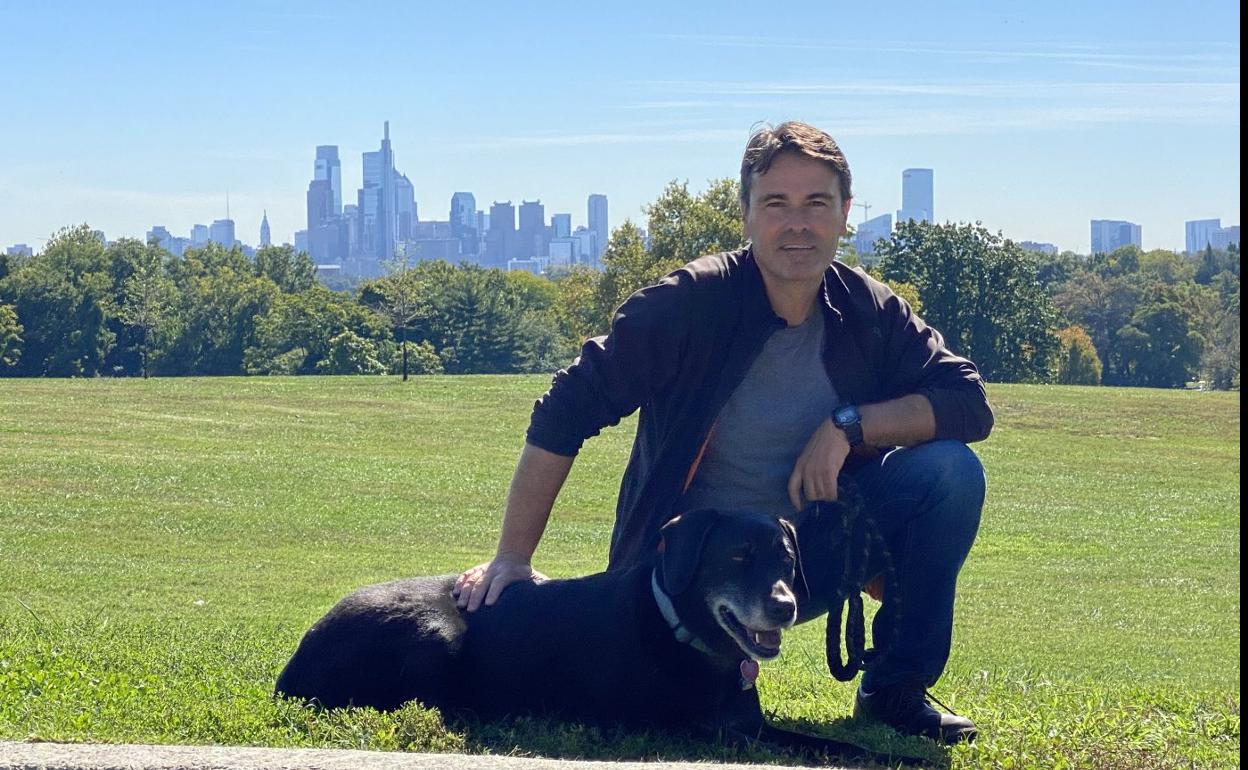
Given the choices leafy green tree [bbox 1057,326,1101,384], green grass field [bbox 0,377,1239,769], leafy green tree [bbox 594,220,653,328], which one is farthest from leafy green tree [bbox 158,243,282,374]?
leafy green tree [bbox 1057,326,1101,384]

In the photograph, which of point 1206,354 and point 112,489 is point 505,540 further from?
point 1206,354

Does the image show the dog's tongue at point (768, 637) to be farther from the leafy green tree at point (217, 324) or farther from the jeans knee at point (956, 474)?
the leafy green tree at point (217, 324)

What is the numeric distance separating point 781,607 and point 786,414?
2.71ft

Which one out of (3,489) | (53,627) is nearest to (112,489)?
(3,489)

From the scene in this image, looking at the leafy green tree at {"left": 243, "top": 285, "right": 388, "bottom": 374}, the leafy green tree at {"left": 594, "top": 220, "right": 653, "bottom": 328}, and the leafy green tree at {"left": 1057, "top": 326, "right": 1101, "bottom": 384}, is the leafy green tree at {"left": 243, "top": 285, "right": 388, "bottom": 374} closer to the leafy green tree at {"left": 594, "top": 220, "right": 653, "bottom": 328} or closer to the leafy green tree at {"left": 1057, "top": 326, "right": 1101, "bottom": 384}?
the leafy green tree at {"left": 594, "top": 220, "right": 653, "bottom": 328}

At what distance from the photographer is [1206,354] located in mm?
73188

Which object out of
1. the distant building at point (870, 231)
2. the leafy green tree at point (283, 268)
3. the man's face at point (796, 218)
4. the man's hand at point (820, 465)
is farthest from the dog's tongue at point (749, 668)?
the distant building at point (870, 231)

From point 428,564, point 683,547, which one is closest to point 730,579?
point 683,547

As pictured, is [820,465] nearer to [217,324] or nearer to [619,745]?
[619,745]

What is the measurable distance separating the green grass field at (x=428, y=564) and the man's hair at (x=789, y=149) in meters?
1.68

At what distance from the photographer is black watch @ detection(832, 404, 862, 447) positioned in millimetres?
4320

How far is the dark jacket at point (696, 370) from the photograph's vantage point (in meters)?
4.30

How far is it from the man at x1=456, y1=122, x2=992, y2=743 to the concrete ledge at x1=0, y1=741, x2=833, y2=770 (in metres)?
0.97

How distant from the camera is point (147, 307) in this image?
2562 inches
